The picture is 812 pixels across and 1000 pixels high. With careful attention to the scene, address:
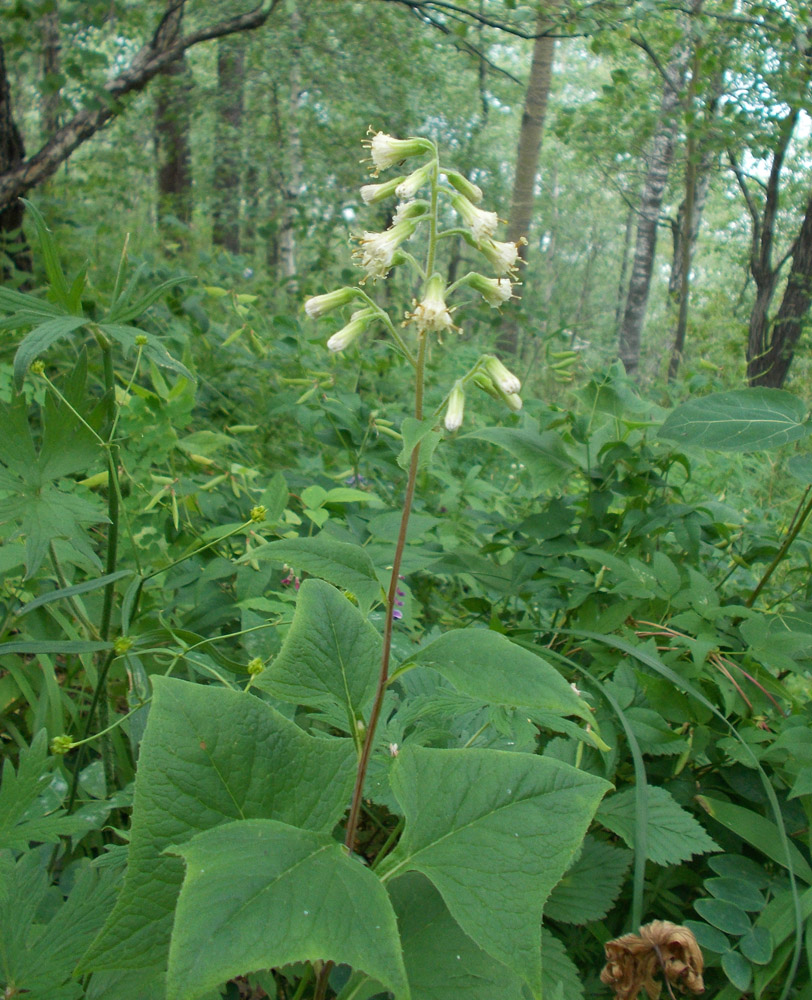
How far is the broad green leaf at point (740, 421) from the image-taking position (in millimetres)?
1254

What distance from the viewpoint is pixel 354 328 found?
3.14ft

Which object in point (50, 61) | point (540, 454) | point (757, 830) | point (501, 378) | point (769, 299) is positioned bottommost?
point (769, 299)

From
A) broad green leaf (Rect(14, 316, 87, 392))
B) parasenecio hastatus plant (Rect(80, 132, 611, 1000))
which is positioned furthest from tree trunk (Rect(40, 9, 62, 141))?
parasenecio hastatus plant (Rect(80, 132, 611, 1000))

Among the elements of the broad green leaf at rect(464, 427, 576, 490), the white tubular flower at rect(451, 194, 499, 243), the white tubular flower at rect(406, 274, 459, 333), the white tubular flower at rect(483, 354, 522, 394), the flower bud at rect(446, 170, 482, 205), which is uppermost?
the flower bud at rect(446, 170, 482, 205)

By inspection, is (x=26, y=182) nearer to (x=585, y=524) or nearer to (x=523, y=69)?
(x=585, y=524)

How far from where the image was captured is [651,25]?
5457mm

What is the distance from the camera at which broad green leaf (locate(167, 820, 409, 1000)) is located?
0.54 meters

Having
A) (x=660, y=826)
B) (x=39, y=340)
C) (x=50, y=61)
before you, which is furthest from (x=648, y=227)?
(x=39, y=340)

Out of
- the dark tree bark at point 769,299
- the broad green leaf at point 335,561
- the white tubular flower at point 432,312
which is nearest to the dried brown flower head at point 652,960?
the broad green leaf at point 335,561

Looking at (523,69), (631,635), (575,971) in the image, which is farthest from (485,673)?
(523,69)

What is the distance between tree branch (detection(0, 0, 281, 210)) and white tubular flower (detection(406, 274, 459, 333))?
3615 millimetres

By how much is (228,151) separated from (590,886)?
10120 millimetres

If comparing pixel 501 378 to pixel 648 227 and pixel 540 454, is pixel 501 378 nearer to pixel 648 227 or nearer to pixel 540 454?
pixel 540 454

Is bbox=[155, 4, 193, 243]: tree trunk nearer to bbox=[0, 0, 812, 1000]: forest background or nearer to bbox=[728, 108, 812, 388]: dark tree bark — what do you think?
bbox=[0, 0, 812, 1000]: forest background
